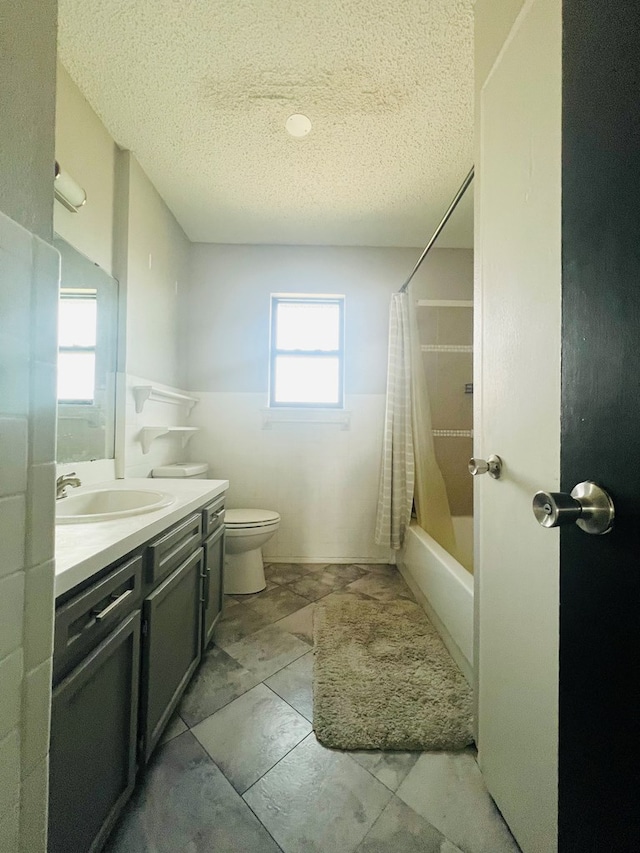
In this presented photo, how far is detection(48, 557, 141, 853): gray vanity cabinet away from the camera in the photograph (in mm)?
641

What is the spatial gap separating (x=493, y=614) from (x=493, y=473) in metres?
0.39

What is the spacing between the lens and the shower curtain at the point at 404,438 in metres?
2.37

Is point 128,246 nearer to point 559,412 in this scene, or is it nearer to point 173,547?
point 173,547

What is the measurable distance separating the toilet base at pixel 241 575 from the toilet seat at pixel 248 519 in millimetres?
216

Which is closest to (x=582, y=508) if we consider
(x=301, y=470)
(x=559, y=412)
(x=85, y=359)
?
(x=559, y=412)

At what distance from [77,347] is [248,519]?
1.26 meters

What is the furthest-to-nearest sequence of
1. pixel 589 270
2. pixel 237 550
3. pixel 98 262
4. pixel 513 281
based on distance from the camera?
pixel 237 550, pixel 98 262, pixel 513 281, pixel 589 270

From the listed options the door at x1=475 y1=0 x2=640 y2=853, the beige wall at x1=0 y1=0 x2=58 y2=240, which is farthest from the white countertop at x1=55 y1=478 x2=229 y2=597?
the door at x1=475 y1=0 x2=640 y2=853

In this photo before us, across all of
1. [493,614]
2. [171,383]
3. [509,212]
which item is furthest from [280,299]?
[493,614]

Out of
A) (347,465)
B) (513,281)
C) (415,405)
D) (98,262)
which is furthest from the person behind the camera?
(347,465)

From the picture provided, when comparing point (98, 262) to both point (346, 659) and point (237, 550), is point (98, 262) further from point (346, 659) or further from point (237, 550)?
point (346, 659)

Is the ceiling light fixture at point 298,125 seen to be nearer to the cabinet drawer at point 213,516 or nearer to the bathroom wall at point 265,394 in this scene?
the bathroom wall at point 265,394

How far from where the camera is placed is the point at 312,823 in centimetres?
90

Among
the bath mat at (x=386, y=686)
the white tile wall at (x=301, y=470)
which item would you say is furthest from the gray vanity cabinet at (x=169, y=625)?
the white tile wall at (x=301, y=470)
